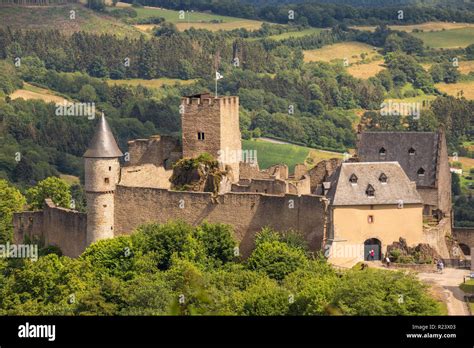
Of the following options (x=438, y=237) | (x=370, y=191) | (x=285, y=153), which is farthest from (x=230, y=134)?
(x=285, y=153)

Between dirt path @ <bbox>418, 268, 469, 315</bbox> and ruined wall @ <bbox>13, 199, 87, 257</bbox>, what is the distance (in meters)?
14.1

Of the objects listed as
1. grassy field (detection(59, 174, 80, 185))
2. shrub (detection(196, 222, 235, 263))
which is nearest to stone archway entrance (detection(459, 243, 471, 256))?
shrub (detection(196, 222, 235, 263))

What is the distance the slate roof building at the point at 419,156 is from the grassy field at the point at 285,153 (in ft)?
170

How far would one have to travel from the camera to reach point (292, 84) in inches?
6703

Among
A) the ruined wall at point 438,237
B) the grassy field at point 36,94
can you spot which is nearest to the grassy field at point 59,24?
the grassy field at point 36,94

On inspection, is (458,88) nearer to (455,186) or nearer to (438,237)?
(455,186)

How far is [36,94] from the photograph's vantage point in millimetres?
160625

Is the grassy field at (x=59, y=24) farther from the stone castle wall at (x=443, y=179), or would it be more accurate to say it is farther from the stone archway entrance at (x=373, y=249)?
the stone archway entrance at (x=373, y=249)

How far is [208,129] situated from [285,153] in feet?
220

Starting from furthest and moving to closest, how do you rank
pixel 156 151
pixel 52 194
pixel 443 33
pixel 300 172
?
pixel 443 33 → pixel 52 194 → pixel 300 172 → pixel 156 151
